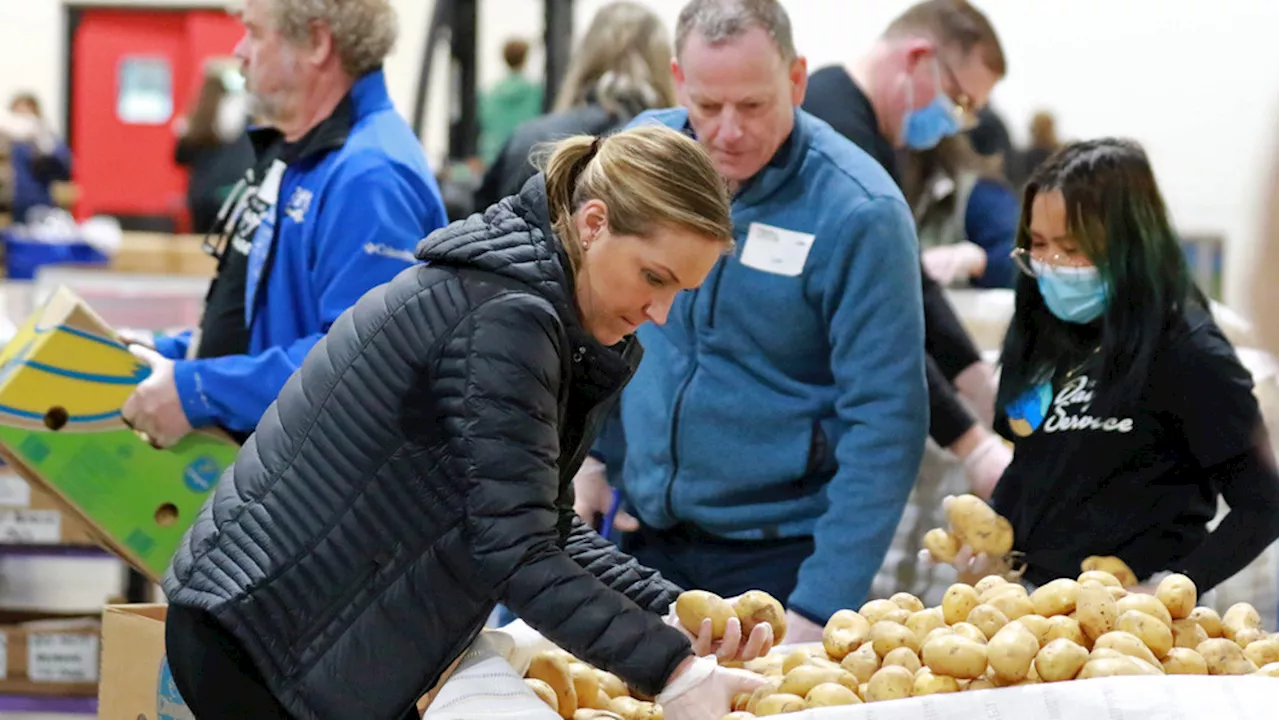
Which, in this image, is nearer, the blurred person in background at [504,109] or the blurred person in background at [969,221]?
the blurred person in background at [969,221]

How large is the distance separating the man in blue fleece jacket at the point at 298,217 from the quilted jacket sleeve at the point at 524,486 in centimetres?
90

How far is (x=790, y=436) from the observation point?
2.48m

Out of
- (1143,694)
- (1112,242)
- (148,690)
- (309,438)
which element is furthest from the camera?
(1112,242)

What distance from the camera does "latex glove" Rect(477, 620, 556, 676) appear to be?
183 cm

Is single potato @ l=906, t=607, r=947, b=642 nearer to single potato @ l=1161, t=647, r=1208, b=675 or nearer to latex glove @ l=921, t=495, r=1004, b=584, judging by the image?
single potato @ l=1161, t=647, r=1208, b=675

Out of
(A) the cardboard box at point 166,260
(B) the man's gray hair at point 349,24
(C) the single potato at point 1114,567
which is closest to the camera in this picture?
(C) the single potato at point 1114,567

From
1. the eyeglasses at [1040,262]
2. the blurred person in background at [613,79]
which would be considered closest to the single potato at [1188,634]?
the eyeglasses at [1040,262]

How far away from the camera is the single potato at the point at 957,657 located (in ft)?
5.72

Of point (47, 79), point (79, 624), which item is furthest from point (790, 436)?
point (47, 79)

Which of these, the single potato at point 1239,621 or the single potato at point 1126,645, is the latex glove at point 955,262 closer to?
the single potato at point 1239,621

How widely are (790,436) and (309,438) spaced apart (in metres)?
0.93

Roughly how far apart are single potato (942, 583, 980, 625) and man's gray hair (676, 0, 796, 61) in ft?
2.99

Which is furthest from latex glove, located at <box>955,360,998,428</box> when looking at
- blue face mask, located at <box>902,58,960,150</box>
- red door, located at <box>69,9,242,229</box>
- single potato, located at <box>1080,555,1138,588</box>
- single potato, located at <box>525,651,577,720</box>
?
red door, located at <box>69,9,242,229</box>

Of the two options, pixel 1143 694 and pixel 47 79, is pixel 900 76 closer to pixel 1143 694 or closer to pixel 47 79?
pixel 1143 694
